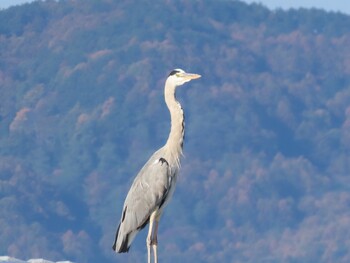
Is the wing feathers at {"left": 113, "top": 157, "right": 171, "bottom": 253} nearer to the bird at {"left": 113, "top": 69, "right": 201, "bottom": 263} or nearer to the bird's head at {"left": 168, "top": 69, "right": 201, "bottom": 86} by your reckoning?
the bird at {"left": 113, "top": 69, "right": 201, "bottom": 263}

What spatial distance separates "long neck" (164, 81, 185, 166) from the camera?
1468 centimetres

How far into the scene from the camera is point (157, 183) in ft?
47.9

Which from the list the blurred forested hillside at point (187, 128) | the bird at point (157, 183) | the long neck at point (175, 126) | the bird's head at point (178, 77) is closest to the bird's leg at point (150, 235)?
→ the bird at point (157, 183)

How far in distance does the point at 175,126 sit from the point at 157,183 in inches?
21.9

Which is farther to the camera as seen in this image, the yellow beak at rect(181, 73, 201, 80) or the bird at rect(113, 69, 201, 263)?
the bird at rect(113, 69, 201, 263)

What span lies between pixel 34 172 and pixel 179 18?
29095mm

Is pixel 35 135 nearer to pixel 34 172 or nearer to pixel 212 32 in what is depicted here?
pixel 34 172

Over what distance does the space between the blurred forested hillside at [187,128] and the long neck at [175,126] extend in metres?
54.6

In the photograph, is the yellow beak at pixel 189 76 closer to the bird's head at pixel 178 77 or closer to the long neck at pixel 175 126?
the bird's head at pixel 178 77

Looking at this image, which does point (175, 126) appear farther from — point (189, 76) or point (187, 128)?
point (187, 128)

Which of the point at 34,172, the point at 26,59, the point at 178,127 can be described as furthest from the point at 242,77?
the point at 178,127

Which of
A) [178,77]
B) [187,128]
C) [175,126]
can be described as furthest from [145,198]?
[187,128]

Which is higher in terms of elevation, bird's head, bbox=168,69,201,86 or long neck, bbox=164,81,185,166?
bird's head, bbox=168,69,201,86

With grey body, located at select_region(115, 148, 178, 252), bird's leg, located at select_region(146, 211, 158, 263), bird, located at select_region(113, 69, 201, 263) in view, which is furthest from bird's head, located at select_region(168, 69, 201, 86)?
bird's leg, located at select_region(146, 211, 158, 263)
